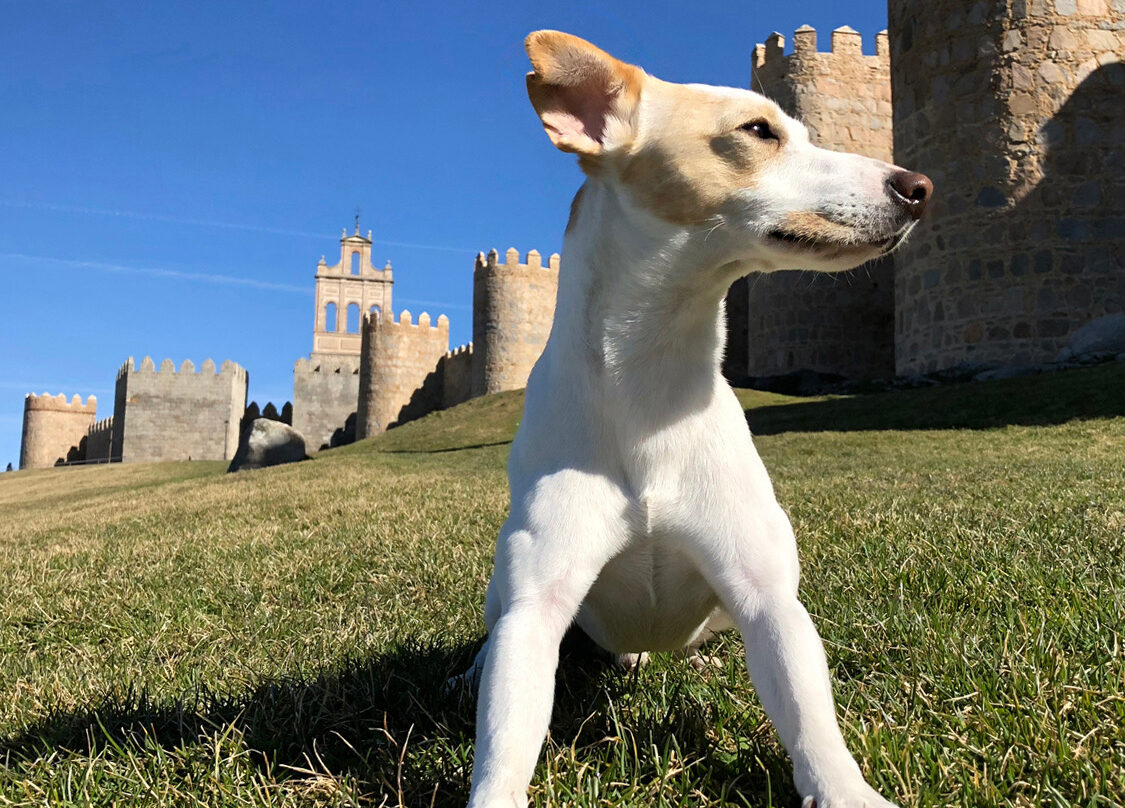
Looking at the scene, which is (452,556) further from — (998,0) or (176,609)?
(998,0)

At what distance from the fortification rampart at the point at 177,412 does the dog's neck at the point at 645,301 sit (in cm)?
3848

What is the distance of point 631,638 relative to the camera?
2.11 metres

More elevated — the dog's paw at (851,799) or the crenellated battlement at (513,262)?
the crenellated battlement at (513,262)

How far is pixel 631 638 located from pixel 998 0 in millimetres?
14289

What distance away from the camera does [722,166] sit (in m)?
1.88

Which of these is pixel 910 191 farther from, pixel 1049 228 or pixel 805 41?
pixel 805 41

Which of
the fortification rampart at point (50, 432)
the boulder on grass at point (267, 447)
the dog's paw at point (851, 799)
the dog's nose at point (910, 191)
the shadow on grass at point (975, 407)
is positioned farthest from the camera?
the fortification rampart at point (50, 432)

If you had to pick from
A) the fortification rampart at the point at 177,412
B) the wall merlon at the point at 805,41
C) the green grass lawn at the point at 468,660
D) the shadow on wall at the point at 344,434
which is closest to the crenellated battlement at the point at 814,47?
the wall merlon at the point at 805,41

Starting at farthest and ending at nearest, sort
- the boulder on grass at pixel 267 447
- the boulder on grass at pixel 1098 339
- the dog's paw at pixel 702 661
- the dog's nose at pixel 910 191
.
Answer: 1. the boulder on grass at pixel 267 447
2. the boulder on grass at pixel 1098 339
3. the dog's paw at pixel 702 661
4. the dog's nose at pixel 910 191

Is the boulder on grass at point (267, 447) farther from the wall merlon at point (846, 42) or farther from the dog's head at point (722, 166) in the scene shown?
the dog's head at point (722, 166)

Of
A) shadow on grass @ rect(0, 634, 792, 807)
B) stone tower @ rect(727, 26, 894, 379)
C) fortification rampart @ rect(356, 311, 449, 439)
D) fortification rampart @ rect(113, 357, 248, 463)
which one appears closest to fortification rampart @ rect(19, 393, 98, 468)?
fortification rampart @ rect(113, 357, 248, 463)

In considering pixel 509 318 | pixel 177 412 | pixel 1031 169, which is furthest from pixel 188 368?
pixel 1031 169

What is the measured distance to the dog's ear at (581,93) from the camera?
74.7 inches

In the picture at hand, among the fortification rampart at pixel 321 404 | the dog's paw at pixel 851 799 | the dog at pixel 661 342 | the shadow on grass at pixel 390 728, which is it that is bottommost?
the shadow on grass at pixel 390 728
